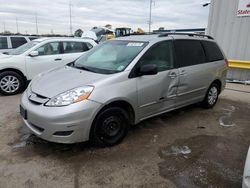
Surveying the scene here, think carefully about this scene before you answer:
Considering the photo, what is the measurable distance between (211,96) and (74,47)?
4.55 meters

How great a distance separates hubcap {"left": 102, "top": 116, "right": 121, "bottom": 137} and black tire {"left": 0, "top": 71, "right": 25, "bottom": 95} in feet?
13.7

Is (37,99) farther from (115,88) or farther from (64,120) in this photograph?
(115,88)

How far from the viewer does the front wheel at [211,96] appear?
5.38 meters

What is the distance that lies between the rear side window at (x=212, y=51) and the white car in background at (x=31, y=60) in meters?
4.14

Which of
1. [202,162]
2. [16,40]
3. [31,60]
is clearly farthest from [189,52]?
[16,40]

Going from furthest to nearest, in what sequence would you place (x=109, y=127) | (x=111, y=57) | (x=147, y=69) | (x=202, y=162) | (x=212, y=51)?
(x=212, y=51) → (x=111, y=57) → (x=147, y=69) → (x=109, y=127) → (x=202, y=162)

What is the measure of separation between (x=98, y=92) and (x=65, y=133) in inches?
27.0

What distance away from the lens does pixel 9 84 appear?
645cm

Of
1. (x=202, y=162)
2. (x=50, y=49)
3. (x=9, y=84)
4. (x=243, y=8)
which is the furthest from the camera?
(x=243, y=8)

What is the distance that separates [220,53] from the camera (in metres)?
5.55

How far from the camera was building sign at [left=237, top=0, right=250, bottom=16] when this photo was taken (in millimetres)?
8273

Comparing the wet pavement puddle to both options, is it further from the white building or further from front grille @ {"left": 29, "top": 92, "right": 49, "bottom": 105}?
the white building

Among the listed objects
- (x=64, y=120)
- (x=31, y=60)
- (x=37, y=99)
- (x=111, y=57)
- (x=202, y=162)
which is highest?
(x=111, y=57)

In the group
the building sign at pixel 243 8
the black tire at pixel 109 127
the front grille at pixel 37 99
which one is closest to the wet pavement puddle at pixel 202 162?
the black tire at pixel 109 127
